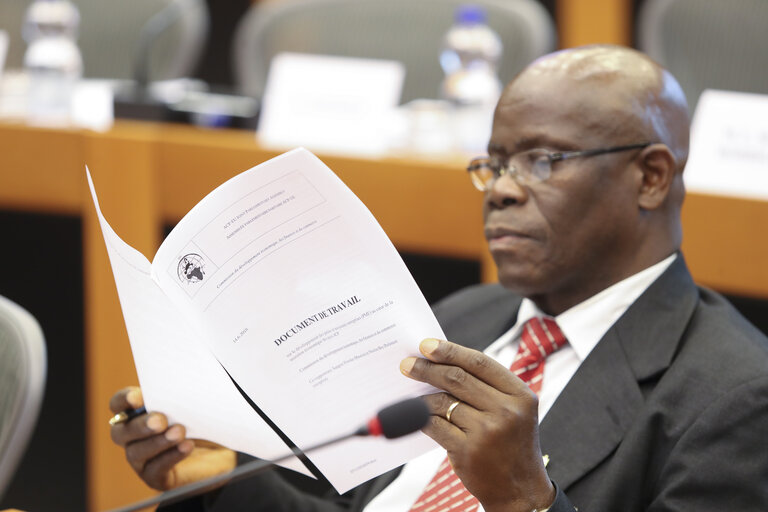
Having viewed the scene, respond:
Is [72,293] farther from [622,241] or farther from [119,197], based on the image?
[622,241]

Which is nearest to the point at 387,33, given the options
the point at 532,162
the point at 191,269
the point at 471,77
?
the point at 471,77

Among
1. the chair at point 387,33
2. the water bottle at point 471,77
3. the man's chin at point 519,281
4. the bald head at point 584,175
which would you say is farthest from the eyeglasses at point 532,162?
the chair at point 387,33

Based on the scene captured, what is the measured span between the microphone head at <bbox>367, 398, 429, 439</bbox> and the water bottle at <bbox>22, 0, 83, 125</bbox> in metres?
1.63

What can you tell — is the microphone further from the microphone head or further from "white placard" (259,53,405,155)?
"white placard" (259,53,405,155)

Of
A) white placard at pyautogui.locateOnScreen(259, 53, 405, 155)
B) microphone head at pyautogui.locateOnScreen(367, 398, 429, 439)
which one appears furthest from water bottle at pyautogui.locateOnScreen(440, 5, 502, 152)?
microphone head at pyautogui.locateOnScreen(367, 398, 429, 439)

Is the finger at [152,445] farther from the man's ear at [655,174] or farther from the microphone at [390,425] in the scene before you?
the man's ear at [655,174]

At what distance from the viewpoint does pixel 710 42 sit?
108 inches

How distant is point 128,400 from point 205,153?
2.93 feet

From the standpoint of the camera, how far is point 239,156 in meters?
2.21

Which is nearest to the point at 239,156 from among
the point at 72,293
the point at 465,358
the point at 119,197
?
the point at 119,197

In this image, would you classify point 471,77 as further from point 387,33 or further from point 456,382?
point 456,382

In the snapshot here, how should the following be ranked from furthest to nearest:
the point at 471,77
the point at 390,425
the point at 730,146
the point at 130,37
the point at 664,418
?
1. the point at 130,37
2. the point at 471,77
3. the point at 730,146
4. the point at 664,418
5. the point at 390,425

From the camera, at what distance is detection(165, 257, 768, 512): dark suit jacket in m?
1.34

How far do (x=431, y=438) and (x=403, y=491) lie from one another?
379mm
